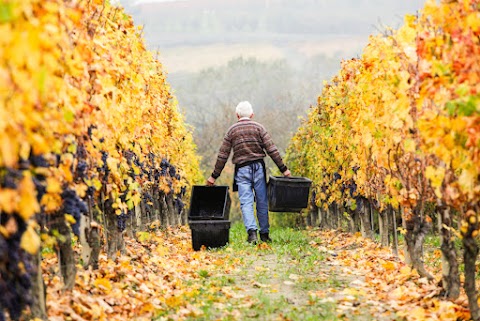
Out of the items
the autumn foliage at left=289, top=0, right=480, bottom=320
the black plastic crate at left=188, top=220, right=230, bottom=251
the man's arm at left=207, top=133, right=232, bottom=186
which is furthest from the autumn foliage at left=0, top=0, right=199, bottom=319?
the autumn foliage at left=289, top=0, right=480, bottom=320

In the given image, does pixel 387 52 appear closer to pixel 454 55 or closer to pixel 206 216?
pixel 454 55

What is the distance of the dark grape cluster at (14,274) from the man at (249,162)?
6.68 metres

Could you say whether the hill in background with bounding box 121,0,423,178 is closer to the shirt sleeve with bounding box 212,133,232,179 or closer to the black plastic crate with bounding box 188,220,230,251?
the shirt sleeve with bounding box 212,133,232,179

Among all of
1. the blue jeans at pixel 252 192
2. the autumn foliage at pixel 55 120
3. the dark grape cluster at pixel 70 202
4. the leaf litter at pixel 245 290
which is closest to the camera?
the autumn foliage at pixel 55 120

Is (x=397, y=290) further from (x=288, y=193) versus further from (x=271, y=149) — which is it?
(x=271, y=149)

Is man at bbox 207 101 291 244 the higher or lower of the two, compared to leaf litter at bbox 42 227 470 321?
higher

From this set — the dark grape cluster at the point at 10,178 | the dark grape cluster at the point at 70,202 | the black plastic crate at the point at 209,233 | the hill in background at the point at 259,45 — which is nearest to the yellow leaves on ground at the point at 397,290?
the black plastic crate at the point at 209,233

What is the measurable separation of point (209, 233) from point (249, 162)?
1.36 metres

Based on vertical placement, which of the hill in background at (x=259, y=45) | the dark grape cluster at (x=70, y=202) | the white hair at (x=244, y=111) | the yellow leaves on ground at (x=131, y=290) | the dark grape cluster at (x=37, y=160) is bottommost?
the yellow leaves on ground at (x=131, y=290)

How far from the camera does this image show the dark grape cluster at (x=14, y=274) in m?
3.68

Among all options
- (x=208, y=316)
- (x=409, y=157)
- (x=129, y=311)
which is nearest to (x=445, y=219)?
(x=409, y=157)

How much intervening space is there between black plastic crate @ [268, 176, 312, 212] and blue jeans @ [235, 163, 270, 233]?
0.58 feet

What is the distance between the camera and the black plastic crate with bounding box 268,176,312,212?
10.4 m

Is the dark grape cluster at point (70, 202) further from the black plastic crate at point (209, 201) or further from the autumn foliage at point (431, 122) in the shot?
the black plastic crate at point (209, 201)
